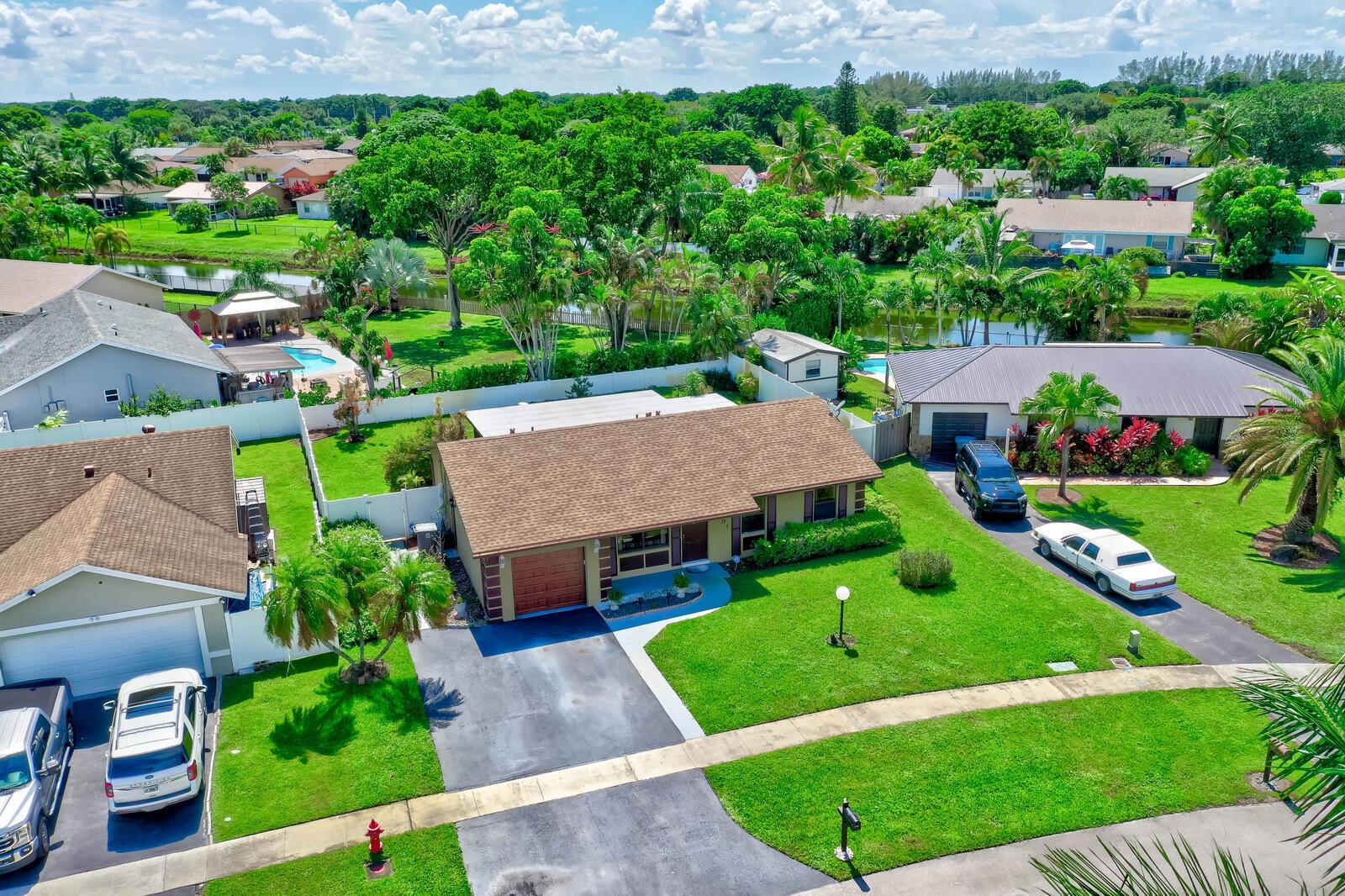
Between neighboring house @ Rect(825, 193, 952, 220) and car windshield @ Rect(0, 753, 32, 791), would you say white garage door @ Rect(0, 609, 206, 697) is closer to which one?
car windshield @ Rect(0, 753, 32, 791)

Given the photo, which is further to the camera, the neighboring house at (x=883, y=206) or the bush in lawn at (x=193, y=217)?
the bush in lawn at (x=193, y=217)

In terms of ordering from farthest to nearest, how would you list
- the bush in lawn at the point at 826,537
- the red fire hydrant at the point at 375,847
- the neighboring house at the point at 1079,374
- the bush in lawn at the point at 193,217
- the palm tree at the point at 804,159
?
the bush in lawn at the point at 193,217, the palm tree at the point at 804,159, the neighboring house at the point at 1079,374, the bush in lawn at the point at 826,537, the red fire hydrant at the point at 375,847

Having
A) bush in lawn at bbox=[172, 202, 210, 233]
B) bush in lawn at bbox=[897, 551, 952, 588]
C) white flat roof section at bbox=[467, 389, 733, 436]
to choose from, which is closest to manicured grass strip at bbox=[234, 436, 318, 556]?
white flat roof section at bbox=[467, 389, 733, 436]

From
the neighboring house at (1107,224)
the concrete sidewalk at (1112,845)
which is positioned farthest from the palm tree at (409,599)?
the neighboring house at (1107,224)

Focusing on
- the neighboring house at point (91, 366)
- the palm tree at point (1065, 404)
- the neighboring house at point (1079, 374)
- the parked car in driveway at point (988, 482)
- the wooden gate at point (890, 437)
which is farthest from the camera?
the neighboring house at point (91, 366)

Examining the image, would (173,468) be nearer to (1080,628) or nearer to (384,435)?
(384,435)

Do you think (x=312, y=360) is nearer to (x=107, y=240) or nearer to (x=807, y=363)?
(x=807, y=363)

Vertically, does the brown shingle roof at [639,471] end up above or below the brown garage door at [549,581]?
above

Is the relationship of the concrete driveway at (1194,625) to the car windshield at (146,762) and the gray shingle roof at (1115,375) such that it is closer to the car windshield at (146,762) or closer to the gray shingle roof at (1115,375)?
the gray shingle roof at (1115,375)

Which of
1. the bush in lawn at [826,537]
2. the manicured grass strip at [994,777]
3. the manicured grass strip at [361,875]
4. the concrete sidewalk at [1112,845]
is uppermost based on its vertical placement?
the bush in lawn at [826,537]
